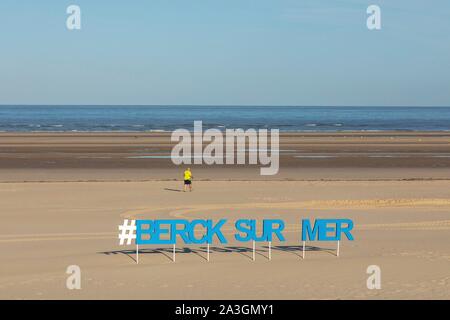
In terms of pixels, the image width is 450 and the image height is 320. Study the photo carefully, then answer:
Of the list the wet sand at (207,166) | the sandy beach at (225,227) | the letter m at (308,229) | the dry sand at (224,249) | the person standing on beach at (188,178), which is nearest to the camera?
the dry sand at (224,249)

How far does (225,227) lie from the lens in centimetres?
2420

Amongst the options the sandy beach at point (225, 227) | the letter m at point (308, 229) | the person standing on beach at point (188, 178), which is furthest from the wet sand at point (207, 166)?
the letter m at point (308, 229)

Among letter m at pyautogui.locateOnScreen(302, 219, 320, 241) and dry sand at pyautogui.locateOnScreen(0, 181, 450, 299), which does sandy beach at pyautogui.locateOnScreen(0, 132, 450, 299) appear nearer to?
dry sand at pyautogui.locateOnScreen(0, 181, 450, 299)

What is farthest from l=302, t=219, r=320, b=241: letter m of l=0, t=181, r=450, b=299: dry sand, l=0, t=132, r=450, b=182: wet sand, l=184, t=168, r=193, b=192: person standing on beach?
l=0, t=132, r=450, b=182: wet sand

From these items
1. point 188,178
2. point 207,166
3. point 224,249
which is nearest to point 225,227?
point 224,249

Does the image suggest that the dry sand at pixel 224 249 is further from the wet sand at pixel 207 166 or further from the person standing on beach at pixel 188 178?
the wet sand at pixel 207 166

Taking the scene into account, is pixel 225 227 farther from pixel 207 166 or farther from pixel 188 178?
pixel 207 166

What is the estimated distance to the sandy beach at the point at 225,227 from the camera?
16328mm

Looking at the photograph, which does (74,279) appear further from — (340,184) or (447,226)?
(340,184)

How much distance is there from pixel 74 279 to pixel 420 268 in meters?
8.77

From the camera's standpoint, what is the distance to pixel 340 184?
37.4 m
